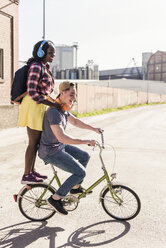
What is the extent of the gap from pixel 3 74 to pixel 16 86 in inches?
442

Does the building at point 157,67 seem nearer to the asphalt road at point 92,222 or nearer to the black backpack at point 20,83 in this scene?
the asphalt road at point 92,222

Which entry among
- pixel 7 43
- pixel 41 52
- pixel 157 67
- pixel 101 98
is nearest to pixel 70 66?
pixel 157 67

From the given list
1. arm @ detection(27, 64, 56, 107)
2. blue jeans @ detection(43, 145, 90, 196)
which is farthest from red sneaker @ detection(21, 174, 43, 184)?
arm @ detection(27, 64, 56, 107)

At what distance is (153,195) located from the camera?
201 inches

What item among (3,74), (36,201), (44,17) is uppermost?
(44,17)

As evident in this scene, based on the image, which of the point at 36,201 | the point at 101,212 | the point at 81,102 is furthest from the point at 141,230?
the point at 81,102

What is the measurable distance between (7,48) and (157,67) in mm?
65069

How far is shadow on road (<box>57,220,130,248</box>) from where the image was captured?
340cm

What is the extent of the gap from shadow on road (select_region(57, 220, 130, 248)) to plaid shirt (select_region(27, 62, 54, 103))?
69.0 inches

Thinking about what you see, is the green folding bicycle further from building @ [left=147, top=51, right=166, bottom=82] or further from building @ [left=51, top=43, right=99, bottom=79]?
building @ [left=147, top=51, right=166, bottom=82]

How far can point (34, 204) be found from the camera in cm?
403

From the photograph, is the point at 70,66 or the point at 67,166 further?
the point at 70,66

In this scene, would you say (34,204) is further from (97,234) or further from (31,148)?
(97,234)

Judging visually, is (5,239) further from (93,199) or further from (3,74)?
(3,74)
